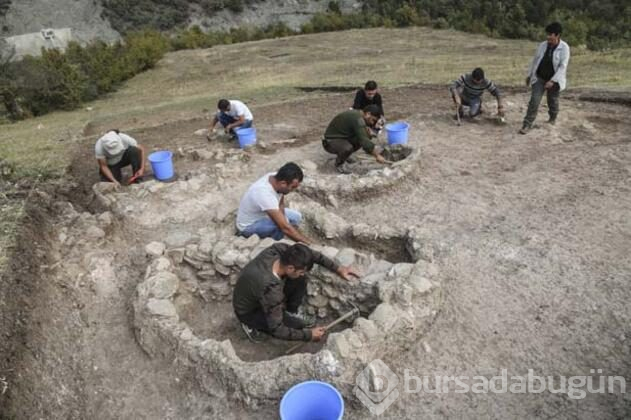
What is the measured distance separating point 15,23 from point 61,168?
3410cm

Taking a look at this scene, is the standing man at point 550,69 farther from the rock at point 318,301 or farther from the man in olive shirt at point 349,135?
the rock at point 318,301

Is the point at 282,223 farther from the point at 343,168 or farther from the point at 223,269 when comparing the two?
the point at 343,168

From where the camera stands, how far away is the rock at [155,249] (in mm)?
5863

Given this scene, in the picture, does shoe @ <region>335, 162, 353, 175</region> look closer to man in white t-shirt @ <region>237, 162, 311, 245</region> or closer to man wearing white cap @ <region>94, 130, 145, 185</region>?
man in white t-shirt @ <region>237, 162, 311, 245</region>

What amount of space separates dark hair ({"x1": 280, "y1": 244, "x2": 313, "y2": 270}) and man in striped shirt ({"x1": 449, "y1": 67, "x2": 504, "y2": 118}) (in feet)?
19.4

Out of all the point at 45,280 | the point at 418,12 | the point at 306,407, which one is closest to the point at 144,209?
the point at 45,280

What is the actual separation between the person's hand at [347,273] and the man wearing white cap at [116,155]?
4610 millimetres

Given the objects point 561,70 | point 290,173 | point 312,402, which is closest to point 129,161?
point 290,173

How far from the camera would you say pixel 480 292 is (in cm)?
491

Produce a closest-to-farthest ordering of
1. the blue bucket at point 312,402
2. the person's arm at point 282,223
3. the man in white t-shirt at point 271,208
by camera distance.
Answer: the blue bucket at point 312,402 < the man in white t-shirt at point 271,208 < the person's arm at point 282,223

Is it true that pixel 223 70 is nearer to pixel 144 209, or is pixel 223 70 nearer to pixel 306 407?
pixel 144 209

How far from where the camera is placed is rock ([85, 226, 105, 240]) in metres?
6.68

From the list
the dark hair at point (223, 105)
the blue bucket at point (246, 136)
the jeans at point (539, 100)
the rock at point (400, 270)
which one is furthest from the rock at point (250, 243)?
the jeans at point (539, 100)

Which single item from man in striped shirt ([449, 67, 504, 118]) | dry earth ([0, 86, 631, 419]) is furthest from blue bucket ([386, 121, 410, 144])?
man in striped shirt ([449, 67, 504, 118])
